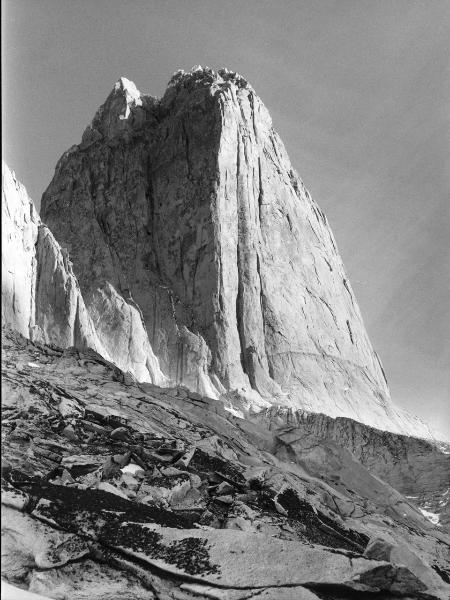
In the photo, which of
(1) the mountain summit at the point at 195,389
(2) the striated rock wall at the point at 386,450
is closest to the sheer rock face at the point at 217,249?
(1) the mountain summit at the point at 195,389

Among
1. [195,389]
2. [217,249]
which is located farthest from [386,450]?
[217,249]

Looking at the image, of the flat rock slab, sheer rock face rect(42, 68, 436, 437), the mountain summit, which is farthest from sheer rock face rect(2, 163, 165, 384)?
the flat rock slab

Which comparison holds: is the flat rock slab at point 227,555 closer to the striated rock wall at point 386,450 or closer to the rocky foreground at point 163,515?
the rocky foreground at point 163,515

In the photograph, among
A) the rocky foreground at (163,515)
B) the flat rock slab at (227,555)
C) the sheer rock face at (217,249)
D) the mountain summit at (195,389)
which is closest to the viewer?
the rocky foreground at (163,515)

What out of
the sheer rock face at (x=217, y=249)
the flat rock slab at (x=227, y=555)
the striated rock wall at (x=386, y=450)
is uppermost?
the sheer rock face at (x=217, y=249)

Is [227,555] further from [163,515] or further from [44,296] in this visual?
[44,296]

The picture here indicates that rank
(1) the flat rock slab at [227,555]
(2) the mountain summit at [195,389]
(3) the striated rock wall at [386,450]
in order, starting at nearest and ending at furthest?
(1) the flat rock slab at [227,555] < (2) the mountain summit at [195,389] < (3) the striated rock wall at [386,450]
